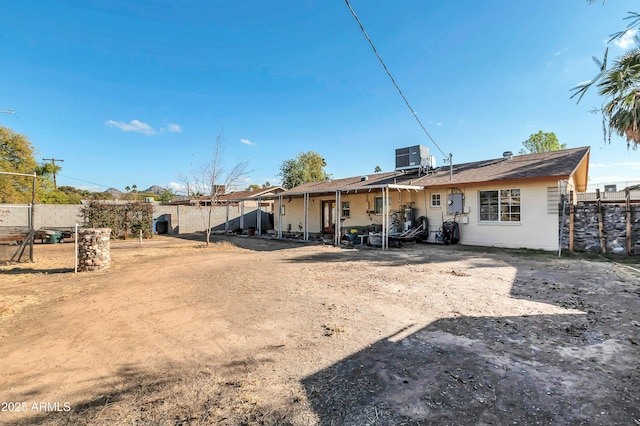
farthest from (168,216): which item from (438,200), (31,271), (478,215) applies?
(478,215)

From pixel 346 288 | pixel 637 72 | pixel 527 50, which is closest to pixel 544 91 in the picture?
pixel 527 50

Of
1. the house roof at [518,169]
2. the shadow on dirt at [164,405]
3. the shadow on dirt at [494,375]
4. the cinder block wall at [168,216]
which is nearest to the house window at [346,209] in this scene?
the house roof at [518,169]

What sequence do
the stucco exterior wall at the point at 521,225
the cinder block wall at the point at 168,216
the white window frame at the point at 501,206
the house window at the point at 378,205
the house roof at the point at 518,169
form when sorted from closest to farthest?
the house roof at the point at 518,169
the stucco exterior wall at the point at 521,225
the white window frame at the point at 501,206
the house window at the point at 378,205
the cinder block wall at the point at 168,216

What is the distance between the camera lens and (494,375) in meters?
2.57

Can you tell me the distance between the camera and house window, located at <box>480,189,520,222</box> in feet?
36.4

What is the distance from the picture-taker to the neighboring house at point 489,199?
1030cm

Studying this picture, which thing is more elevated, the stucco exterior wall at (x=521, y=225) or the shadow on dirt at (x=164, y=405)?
the stucco exterior wall at (x=521, y=225)

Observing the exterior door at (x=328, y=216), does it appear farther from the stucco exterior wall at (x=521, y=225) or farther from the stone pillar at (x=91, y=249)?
the stone pillar at (x=91, y=249)

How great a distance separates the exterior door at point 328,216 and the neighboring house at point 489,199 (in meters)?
1.80

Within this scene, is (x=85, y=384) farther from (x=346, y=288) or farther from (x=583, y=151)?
(x=583, y=151)

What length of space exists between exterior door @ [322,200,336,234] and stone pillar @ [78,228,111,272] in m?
12.0

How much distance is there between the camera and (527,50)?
10266mm

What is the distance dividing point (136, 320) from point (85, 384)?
5.47 ft

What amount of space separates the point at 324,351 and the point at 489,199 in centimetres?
1122
